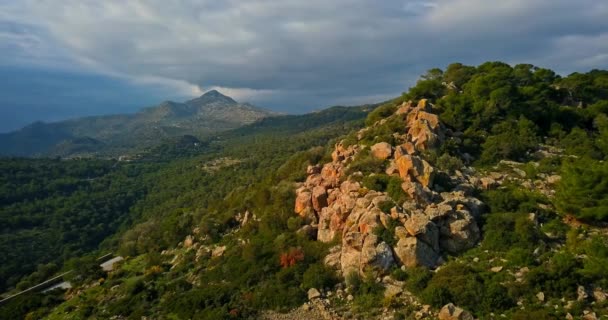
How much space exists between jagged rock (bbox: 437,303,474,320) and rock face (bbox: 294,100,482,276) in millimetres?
4312

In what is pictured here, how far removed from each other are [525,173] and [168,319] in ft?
98.8

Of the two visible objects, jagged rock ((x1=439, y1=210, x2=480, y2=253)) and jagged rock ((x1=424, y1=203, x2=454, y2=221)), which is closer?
jagged rock ((x1=439, y1=210, x2=480, y2=253))

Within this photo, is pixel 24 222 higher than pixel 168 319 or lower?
lower

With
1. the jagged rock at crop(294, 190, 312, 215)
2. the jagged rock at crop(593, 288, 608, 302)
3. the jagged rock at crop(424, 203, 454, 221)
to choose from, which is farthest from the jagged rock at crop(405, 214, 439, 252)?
the jagged rock at crop(294, 190, 312, 215)

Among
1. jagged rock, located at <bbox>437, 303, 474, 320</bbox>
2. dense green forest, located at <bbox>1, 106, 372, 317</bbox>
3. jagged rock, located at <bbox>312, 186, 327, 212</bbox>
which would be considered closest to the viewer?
jagged rock, located at <bbox>437, 303, 474, 320</bbox>

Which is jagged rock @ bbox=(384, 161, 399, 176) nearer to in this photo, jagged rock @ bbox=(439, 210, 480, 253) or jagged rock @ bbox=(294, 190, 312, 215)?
jagged rock @ bbox=(439, 210, 480, 253)

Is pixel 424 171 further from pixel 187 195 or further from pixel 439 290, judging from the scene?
pixel 187 195

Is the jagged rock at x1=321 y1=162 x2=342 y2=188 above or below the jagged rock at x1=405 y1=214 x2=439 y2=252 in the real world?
above

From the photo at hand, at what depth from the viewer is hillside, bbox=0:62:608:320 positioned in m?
20.6

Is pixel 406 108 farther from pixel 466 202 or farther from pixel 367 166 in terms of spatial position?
pixel 466 202

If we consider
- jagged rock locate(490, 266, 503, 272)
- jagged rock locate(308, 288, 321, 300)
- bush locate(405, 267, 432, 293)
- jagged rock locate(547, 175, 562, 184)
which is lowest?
jagged rock locate(308, 288, 321, 300)

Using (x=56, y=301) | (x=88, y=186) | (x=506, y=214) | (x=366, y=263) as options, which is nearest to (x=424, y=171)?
(x=506, y=214)

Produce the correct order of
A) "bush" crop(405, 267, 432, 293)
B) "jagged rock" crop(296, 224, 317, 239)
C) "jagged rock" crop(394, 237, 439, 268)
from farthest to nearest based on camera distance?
"jagged rock" crop(296, 224, 317, 239)
"jagged rock" crop(394, 237, 439, 268)
"bush" crop(405, 267, 432, 293)

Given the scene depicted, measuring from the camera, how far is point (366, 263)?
2369 centimetres
